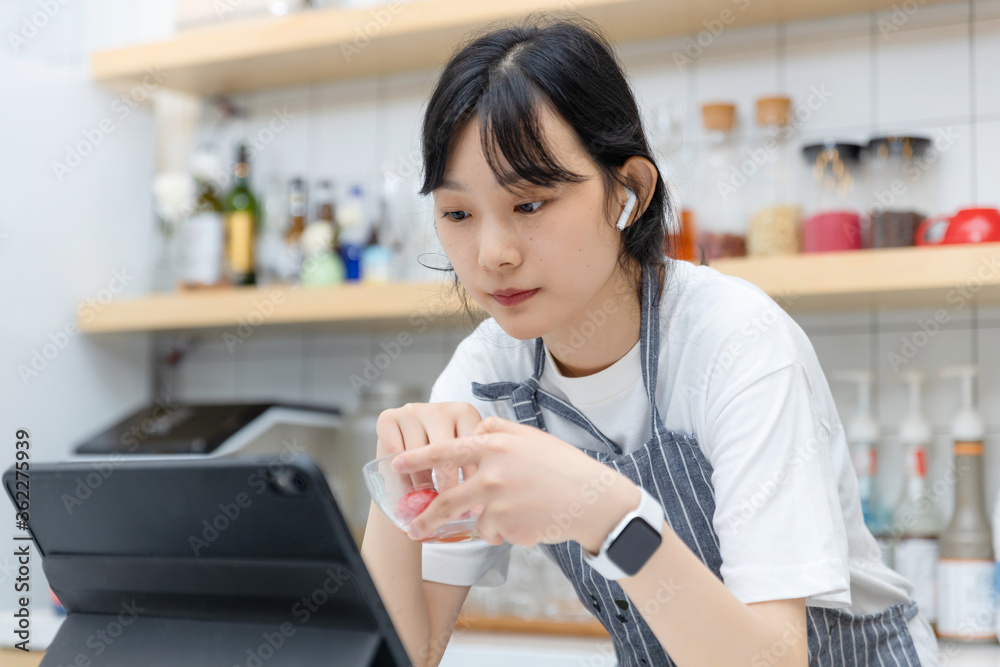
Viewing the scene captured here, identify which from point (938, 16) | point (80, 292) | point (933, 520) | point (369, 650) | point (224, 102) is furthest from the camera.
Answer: point (224, 102)

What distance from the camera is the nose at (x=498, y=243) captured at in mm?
708

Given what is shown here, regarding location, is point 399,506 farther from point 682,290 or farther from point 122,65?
point 122,65

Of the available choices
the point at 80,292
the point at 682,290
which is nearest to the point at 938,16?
the point at 682,290

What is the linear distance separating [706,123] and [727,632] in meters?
1.15

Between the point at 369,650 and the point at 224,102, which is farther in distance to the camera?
the point at 224,102

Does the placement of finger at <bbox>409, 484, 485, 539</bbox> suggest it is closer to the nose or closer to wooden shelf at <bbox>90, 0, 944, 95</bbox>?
the nose

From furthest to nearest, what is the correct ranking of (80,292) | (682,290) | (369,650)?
(80,292) → (682,290) → (369,650)

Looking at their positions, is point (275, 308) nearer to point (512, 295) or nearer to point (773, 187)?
point (773, 187)

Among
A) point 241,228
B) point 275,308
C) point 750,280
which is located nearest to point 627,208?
point 750,280

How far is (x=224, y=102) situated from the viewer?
2162 millimetres

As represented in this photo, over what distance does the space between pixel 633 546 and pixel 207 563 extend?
0.87 ft

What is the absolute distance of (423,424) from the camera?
75 cm

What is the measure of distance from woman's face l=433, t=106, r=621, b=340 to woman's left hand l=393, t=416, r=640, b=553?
0.52 feet

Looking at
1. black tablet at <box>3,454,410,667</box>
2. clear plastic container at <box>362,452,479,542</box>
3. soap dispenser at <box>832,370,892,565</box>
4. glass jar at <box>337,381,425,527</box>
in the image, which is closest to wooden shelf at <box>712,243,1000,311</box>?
soap dispenser at <box>832,370,892,565</box>
